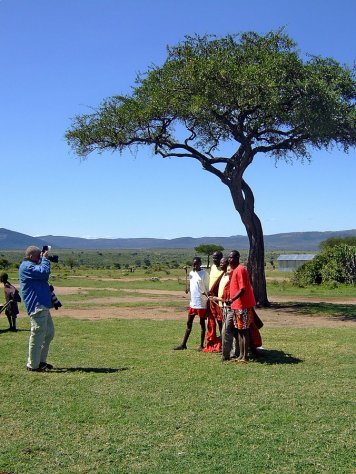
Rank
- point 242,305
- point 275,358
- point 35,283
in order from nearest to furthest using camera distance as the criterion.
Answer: point 35,283
point 242,305
point 275,358

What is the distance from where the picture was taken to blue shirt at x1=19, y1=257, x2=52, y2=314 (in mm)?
9156

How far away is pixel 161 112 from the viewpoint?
20.9 meters

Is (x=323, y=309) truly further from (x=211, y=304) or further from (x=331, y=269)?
(x=331, y=269)

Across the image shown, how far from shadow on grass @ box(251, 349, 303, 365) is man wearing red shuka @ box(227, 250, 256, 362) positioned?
0.41 meters

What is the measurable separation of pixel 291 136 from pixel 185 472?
17666mm

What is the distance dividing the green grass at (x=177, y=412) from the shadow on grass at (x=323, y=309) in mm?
7646

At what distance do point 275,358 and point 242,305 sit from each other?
4.08 ft

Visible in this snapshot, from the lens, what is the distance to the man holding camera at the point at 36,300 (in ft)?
30.0

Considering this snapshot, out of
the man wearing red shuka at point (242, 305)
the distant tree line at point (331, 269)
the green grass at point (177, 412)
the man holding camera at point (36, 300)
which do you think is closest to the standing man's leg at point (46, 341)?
the man holding camera at point (36, 300)

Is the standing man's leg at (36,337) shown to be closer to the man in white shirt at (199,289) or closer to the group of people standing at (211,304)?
the group of people standing at (211,304)

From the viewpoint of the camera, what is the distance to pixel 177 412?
6746 mm

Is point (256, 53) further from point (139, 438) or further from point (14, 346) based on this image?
point (139, 438)

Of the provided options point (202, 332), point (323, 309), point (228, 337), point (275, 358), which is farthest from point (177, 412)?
point (323, 309)

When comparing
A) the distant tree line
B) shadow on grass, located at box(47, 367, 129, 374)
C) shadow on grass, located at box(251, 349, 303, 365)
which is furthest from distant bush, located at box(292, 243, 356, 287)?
shadow on grass, located at box(47, 367, 129, 374)
